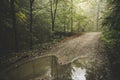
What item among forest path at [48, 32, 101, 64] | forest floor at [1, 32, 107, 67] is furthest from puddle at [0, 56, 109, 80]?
forest floor at [1, 32, 107, 67]

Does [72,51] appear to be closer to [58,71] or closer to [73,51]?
[73,51]

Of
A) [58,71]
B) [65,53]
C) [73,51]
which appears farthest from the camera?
[73,51]

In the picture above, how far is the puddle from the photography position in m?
7.87

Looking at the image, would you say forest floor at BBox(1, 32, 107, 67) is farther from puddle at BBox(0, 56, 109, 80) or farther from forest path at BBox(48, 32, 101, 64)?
puddle at BBox(0, 56, 109, 80)

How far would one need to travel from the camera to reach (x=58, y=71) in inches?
346

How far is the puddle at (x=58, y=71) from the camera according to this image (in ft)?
25.8

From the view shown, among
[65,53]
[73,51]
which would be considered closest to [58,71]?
[65,53]

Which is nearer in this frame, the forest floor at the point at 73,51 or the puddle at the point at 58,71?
the puddle at the point at 58,71

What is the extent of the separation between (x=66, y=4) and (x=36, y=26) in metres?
6.05

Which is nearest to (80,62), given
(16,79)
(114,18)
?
(16,79)

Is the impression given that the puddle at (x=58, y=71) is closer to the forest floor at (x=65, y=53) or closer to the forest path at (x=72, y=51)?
the forest path at (x=72, y=51)

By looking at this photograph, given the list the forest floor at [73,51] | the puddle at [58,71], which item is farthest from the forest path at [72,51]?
the puddle at [58,71]

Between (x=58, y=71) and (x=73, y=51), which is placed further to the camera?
(x=73, y=51)

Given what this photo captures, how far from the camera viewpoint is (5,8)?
54.0ft
